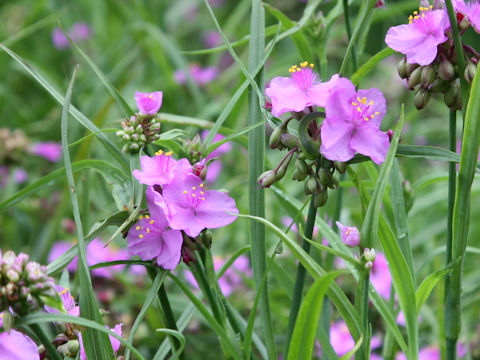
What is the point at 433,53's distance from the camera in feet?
2.42

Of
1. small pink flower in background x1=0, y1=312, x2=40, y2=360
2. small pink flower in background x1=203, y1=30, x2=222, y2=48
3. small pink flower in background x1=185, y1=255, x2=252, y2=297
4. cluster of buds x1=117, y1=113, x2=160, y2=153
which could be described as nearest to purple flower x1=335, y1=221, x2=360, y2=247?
cluster of buds x1=117, y1=113, x2=160, y2=153

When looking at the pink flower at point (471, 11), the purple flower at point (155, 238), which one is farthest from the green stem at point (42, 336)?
the pink flower at point (471, 11)

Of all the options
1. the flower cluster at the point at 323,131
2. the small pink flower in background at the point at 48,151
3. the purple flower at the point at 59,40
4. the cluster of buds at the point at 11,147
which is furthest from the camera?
the purple flower at the point at 59,40

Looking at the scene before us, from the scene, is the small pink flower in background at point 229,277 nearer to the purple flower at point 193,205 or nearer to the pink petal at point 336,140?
the purple flower at point 193,205

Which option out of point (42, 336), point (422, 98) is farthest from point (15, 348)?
point (422, 98)

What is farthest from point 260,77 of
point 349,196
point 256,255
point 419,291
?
point 349,196

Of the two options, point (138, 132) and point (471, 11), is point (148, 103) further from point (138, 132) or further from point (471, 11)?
point (471, 11)

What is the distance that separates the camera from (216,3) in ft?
12.6

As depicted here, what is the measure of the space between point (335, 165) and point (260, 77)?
0.27 meters

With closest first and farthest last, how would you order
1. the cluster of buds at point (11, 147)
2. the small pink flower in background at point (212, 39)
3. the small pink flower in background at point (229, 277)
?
the small pink flower in background at point (229, 277) → the cluster of buds at point (11, 147) → the small pink flower in background at point (212, 39)

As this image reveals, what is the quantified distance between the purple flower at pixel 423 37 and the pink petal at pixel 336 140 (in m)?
0.12

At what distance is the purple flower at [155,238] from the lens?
77cm

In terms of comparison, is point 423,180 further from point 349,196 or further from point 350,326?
point 349,196

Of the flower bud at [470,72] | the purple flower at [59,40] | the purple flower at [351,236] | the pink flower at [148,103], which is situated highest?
the flower bud at [470,72]
